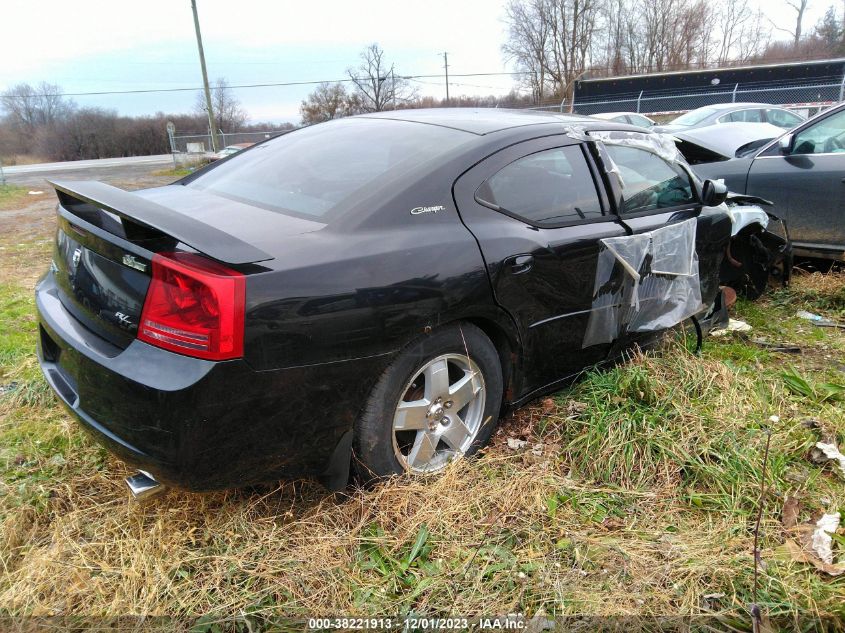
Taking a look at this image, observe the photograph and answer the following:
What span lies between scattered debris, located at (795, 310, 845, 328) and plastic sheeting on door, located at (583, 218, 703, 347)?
1449mm

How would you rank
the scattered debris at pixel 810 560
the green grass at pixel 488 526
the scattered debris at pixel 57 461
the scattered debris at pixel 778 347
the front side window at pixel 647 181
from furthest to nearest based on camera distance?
1. the scattered debris at pixel 778 347
2. the front side window at pixel 647 181
3. the scattered debris at pixel 57 461
4. the scattered debris at pixel 810 560
5. the green grass at pixel 488 526

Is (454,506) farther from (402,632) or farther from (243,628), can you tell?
(243,628)

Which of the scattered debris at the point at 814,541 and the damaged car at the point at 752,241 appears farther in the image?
the damaged car at the point at 752,241

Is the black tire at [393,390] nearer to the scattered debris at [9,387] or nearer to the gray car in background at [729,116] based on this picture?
the scattered debris at [9,387]

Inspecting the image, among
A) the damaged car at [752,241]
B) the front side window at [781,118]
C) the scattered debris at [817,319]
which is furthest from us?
the front side window at [781,118]

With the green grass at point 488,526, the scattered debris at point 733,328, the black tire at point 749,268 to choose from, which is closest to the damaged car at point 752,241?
the black tire at point 749,268

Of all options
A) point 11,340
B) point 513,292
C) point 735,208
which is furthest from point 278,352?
point 735,208

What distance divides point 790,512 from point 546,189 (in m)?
1.69

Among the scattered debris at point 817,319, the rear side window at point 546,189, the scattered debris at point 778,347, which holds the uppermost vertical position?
the rear side window at point 546,189

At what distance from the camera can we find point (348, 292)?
194 centimetres

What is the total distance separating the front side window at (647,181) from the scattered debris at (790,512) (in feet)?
5.07

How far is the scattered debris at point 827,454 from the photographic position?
2566 mm

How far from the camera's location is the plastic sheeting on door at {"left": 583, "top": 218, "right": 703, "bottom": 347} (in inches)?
115

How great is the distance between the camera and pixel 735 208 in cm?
441
